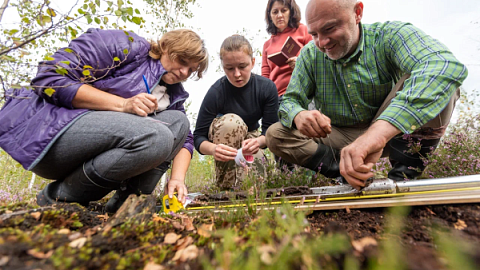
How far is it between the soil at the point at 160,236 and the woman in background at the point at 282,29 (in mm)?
2616

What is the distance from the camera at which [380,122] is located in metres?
1.68

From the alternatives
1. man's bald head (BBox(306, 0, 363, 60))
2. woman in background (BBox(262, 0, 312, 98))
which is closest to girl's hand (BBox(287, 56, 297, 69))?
woman in background (BBox(262, 0, 312, 98))

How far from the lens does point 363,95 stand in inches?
98.1

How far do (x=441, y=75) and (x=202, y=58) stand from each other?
6.39 ft

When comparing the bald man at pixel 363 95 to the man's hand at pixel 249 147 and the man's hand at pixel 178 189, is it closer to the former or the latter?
the man's hand at pixel 249 147

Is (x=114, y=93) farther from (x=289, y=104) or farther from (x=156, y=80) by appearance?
(x=289, y=104)

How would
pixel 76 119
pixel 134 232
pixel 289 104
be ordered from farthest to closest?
pixel 289 104 → pixel 76 119 → pixel 134 232

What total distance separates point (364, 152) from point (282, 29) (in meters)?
2.89

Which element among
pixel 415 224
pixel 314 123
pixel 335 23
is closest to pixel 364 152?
pixel 415 224

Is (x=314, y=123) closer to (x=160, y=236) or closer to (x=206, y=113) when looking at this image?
(x=160, y=236)

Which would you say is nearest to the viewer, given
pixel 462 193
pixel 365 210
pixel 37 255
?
pixel 37 255

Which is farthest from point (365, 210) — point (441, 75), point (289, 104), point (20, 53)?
point (20, 53)

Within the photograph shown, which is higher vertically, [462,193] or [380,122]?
[380,122]

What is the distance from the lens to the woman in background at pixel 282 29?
3.81m
